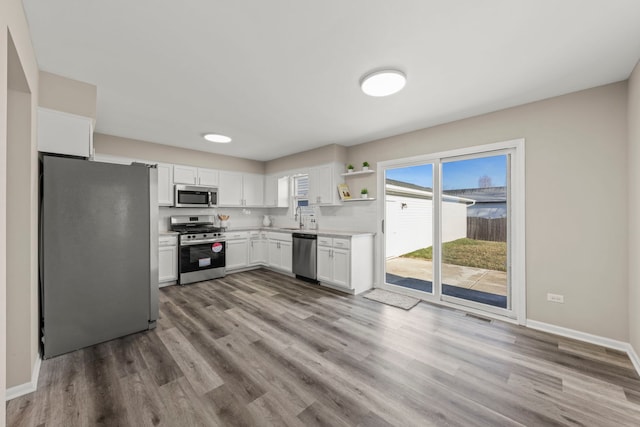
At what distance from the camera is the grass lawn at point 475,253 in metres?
3.12

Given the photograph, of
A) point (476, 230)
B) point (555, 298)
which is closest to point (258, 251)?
point (476, 230)

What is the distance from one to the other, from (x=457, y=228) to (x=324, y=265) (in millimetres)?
2107

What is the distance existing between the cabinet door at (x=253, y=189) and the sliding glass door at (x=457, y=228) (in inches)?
121

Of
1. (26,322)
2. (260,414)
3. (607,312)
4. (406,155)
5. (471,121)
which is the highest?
(471,121)

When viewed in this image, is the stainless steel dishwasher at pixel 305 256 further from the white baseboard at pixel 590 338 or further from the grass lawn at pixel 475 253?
the white baseboard at pixel 590 338

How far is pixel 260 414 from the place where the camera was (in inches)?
63.6

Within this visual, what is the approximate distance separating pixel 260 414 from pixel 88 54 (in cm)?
297

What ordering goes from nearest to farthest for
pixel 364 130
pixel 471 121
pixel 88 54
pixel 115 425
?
pixel 115 425, pixel 88 54, pixel 471 121, pixel 364 130

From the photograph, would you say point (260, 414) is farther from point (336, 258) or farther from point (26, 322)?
point (336, 258)

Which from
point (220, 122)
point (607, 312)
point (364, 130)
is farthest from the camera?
point (364, 130)

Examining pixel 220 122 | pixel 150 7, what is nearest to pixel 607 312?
pixel 150 7

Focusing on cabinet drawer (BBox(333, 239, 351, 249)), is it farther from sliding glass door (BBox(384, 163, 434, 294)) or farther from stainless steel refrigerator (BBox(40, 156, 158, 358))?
stainless steel refrigerator (BBox(40, 156, 158, 358))

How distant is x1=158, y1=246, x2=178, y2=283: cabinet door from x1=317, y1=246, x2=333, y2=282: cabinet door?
2.51m

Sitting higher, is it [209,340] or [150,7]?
[150,7]
